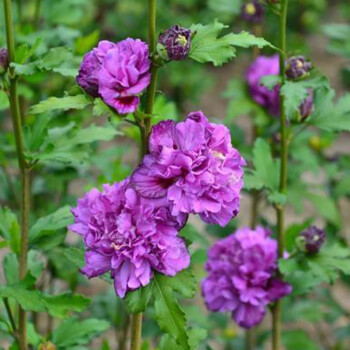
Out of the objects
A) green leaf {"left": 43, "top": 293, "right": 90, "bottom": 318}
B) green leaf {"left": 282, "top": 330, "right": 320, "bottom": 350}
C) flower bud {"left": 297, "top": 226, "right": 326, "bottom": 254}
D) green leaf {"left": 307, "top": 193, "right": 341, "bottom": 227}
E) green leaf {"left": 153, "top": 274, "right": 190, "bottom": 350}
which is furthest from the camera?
green leaf {"left": 282, "top": 330, "right": 320, "bottom": 350}

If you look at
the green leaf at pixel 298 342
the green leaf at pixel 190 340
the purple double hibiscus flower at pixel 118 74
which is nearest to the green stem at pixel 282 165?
the green leaf at pixel 190 340

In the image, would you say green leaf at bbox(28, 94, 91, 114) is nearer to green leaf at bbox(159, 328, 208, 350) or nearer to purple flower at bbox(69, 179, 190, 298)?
purple flower at bbox(69, 179, 190, 298)

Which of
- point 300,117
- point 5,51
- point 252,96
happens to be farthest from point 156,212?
point 252,96

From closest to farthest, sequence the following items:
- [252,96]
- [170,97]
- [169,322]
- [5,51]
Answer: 1. [169,322]
2. [5,51]
3. [252,96]
4. [170,97]

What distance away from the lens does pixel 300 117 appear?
2.20 meters

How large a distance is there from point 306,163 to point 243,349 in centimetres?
79

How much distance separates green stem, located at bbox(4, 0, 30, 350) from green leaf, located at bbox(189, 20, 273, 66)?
0.46m

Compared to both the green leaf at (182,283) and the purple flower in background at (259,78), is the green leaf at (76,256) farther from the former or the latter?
the purple flower in background at (259,78)

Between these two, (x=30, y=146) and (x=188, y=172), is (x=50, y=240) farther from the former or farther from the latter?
(x=188, y=172)

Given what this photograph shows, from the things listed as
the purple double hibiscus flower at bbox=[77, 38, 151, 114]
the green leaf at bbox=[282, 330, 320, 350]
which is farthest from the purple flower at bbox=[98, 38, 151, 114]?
the green leaf at bbox=[282, 330, 320, 350]

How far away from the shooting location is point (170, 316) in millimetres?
1659

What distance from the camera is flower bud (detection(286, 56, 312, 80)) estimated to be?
2.13 m

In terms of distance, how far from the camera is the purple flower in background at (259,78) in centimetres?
291

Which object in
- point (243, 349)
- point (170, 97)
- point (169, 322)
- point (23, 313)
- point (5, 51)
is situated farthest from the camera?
point (170, 97)
